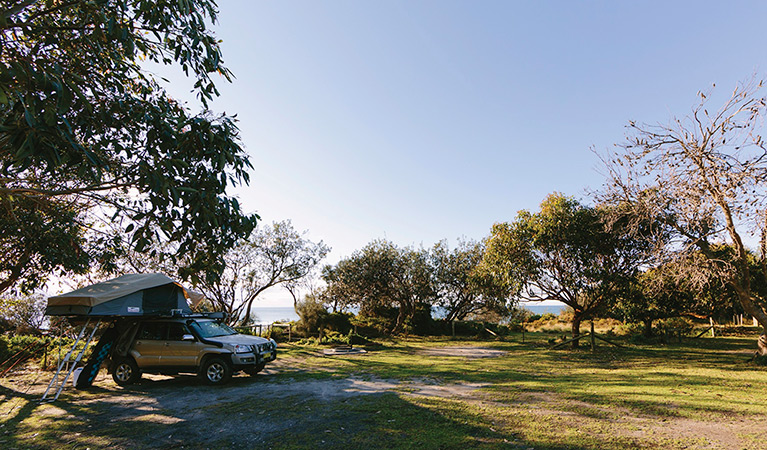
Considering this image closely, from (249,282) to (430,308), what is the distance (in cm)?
1429

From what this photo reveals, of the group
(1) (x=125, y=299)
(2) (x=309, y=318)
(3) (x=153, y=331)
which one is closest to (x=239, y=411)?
(1) (x=125, y=299)

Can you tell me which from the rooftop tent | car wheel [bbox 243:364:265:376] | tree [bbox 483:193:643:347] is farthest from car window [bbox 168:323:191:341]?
tree [bbox 483:193:643:347]

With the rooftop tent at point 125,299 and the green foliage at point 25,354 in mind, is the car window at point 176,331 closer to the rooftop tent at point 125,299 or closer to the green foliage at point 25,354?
the rooftop tent at point 125,299

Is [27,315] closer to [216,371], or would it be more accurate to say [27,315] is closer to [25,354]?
[25,354]

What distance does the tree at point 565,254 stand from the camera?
649 inches

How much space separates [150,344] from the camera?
33.9 feet

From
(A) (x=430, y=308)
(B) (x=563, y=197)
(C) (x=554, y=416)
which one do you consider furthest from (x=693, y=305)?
(C) (x=554, y=416)

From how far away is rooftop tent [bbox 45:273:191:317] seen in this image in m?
8.71

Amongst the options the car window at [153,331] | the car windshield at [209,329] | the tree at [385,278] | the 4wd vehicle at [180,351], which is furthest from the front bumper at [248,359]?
the tree at [385,278]

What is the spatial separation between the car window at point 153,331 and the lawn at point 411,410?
1.24 m

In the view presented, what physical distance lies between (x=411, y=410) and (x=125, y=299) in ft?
24.6

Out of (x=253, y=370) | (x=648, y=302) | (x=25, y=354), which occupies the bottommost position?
(x=25, y=354)

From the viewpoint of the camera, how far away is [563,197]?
17.2m

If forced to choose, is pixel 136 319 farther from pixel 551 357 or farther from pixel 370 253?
pixel 370 253
